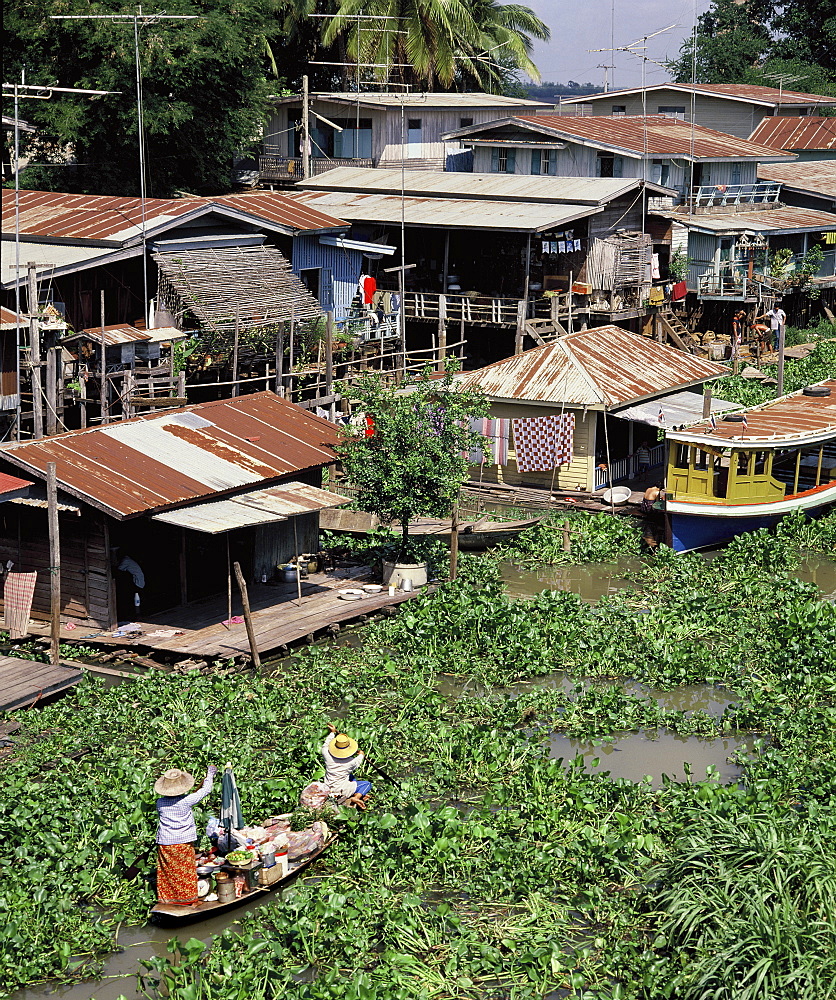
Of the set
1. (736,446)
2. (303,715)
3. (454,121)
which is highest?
(454,121)

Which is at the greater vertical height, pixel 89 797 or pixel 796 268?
pixel 796 268

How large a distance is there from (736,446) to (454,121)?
2507cm

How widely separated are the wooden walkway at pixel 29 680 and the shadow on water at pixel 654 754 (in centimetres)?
618

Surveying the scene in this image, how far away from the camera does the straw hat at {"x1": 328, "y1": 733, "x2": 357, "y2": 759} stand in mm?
13391

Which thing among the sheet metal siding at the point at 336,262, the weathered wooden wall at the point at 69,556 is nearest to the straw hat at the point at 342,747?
the weathered wooden wall at the point at 69,556

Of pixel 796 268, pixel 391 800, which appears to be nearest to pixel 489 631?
pixel 391 800

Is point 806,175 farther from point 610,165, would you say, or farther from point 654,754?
point 654,754

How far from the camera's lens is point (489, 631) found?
18.8 m

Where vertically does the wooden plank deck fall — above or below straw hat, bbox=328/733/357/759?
below

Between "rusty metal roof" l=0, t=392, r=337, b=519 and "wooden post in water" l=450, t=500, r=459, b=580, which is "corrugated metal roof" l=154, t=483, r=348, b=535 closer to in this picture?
"rusty metal roof" l=0, t=392, r=337, b=519

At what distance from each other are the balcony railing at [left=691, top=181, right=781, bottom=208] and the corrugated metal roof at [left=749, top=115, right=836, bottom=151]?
20.1 ft

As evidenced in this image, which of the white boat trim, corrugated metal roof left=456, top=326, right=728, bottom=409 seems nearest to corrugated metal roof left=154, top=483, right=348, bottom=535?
the white boat trim

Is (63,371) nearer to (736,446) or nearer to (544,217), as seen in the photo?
(736,446)

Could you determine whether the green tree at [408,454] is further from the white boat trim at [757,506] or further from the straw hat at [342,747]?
the straw hat at [342,747]
